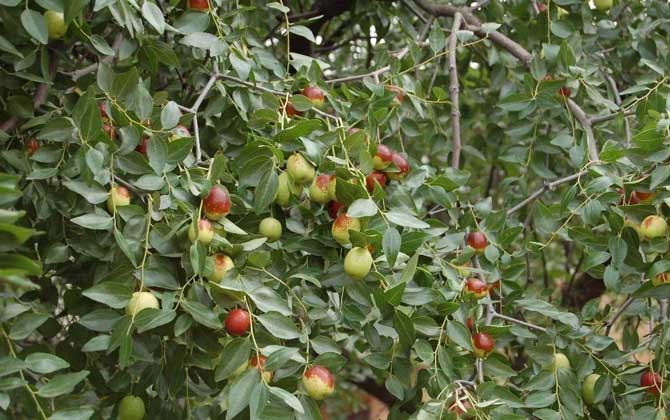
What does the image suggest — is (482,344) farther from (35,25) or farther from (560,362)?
(35,25)

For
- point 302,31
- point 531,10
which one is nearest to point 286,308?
point 302,31

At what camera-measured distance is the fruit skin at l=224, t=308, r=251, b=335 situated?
134 centimetres

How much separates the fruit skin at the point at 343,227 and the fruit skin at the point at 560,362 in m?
0.55

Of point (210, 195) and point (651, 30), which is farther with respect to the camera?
A: point (651, 30)

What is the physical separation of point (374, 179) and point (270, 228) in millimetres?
195

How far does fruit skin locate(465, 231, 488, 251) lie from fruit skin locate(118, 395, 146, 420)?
2.44 feet

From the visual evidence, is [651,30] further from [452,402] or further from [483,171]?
[483,171]

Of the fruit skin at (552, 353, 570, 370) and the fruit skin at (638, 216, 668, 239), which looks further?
the fruit skin at (552, 353, 570, 370)

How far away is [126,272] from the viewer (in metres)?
1.39

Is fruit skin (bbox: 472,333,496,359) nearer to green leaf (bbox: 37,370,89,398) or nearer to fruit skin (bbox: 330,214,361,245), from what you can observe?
fruit skin (bbox: 330,214,361,245)

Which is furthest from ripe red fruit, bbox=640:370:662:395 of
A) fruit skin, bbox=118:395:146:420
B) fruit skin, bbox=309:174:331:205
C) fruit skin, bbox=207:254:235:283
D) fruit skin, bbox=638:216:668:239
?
fruit skin, bbox=118:395:146:420

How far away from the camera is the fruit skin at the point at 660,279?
65.9 inches

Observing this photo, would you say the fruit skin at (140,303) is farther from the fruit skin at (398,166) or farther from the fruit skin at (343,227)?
the fruit skin at (398,166)

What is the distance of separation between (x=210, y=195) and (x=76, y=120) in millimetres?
244
